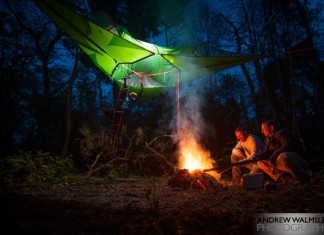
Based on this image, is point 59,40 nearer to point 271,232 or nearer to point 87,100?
point 87,100

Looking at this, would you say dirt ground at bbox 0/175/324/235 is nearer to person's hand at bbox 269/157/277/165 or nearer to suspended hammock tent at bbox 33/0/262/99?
person's hand at bbox 269/157/277/165

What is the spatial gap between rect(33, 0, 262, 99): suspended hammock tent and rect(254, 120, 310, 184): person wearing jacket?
4.77ft

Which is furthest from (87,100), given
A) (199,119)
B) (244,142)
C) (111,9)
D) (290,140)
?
(290,140)

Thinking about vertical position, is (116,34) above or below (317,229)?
above

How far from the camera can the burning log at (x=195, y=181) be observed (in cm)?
356

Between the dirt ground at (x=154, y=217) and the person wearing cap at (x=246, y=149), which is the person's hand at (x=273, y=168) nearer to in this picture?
the person wearing cap at (x=246, y=149)

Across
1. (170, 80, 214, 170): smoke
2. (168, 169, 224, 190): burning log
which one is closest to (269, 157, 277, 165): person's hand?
(168, 169, 224, 190): burning log

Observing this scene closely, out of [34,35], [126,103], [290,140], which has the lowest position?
[290,140]

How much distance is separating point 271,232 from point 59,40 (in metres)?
9.29

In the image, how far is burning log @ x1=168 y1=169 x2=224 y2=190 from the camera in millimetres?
3564

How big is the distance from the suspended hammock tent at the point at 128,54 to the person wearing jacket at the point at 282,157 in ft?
4.77

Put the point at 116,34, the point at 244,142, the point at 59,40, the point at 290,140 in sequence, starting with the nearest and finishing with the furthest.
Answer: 1. the point at 290,140
2. the point at 116,34
3. the point at 244,142
4. the point at 59,40

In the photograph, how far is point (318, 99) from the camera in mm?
7672

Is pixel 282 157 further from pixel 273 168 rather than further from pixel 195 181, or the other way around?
pixel 195 181
